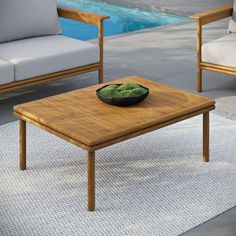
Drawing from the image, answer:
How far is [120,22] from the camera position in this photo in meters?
9.55

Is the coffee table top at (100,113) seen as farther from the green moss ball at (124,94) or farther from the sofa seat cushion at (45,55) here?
the sofa seat cushion at (45,55)

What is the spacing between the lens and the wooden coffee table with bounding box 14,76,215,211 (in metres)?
4.16

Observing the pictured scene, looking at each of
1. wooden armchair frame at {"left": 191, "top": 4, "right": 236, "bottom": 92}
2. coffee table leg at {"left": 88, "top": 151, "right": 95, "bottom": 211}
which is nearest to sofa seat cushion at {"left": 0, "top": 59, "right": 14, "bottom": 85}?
wooden armchair frame at {"left": 191, "top": 4, "right": 236, "bottom": 92}

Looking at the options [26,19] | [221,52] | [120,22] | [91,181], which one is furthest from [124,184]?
[120,22]

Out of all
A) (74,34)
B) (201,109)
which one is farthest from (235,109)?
(74,34)

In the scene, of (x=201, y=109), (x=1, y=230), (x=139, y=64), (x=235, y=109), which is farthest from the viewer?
(x=139, y=64)

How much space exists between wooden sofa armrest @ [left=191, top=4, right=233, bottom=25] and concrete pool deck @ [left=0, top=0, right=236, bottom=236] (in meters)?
0.55

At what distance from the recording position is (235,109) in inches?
226

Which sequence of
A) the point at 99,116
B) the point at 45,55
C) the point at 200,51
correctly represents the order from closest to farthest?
the point at 99,116
the point at 45,55
the point at 200,51

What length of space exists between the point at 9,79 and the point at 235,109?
170 centimetres

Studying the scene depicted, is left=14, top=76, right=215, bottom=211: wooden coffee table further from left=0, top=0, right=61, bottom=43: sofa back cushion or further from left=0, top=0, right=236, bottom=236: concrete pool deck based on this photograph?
left=0, top=0, right=61, bottom=43: sofa back cushion

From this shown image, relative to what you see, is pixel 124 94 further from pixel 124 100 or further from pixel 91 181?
pixel 91 181

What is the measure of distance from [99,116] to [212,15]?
213 centimetres

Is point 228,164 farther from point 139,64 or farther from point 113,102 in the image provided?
point 139,64
